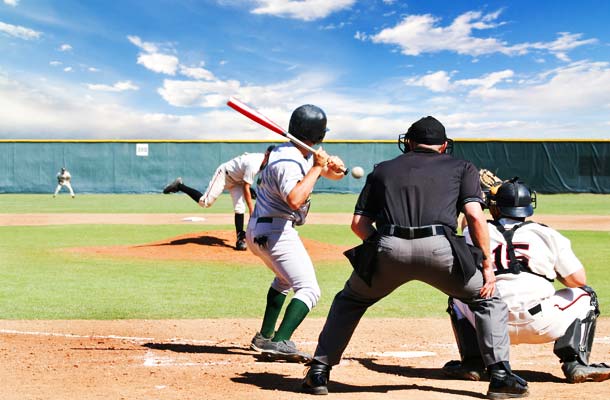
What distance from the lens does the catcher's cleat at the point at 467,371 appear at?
4.43 metres

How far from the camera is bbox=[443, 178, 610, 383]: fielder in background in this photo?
13.6 ft

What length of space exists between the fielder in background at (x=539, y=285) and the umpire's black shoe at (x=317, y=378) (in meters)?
1.08

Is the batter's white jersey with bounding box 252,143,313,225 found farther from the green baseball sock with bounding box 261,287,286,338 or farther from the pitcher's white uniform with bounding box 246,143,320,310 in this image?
the green baseball sock with bounding box 261,287,286,338

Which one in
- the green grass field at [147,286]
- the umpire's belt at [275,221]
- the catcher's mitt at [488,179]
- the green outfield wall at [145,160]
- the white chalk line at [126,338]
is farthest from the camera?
the green outfield wall at [145,160]

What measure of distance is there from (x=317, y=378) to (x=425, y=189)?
4.42ft

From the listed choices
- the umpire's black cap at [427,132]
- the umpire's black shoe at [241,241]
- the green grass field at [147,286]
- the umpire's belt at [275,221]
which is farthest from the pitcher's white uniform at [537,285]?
the umpire's black shoe at [241,241]

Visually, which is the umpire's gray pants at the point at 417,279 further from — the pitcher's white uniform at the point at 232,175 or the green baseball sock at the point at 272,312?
the pitcher's white uniform at the point at 232,175

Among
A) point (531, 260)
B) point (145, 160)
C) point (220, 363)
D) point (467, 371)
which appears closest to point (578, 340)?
point (531, 260)

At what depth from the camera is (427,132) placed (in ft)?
12.7

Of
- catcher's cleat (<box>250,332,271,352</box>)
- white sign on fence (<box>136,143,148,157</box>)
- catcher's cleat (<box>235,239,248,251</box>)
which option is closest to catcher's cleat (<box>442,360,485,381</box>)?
catcher's cleat (<box>250,332,271,352</box>)

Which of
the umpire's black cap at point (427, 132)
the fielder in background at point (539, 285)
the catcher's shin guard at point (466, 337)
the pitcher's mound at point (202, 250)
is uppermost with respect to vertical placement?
the umpire's black cap at point (427, 132)

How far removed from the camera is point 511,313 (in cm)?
422

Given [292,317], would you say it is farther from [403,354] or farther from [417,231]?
[417,231]

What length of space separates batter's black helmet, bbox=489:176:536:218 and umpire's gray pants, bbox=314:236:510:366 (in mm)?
695
